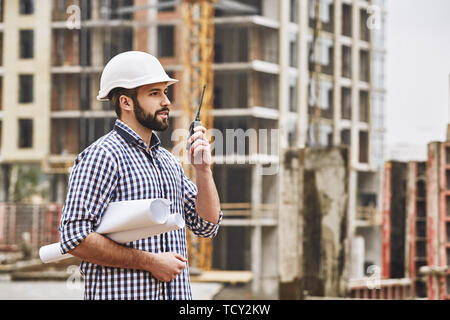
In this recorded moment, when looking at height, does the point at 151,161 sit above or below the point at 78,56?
below

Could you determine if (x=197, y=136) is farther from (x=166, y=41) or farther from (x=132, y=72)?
(x=166, y=41)

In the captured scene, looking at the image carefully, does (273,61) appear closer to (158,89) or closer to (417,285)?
(417,285)

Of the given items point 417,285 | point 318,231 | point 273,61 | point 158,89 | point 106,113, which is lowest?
point 417,285

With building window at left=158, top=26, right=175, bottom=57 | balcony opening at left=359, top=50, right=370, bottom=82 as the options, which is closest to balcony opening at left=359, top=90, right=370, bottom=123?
balcony opening at left=359, top=50, right=370, bottom=82

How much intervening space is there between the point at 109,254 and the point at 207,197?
430 mm

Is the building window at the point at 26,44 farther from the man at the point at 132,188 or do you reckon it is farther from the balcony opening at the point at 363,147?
the man at the point at 132,188

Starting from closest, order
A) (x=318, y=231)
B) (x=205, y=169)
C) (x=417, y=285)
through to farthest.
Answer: (x=205, y=169) < (x=318, y=231) < (x=417, y=285)

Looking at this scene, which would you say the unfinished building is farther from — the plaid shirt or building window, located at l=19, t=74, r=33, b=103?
the plaid shirt

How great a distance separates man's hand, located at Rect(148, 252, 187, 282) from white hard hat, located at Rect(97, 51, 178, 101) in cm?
57

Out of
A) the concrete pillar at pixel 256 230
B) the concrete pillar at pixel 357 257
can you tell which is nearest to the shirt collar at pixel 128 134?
the concrete pillar at pixel 256 230

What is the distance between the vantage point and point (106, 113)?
33125mm

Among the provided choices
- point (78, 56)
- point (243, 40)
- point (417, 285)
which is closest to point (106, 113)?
point (78, 56)

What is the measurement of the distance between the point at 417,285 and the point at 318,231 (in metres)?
3.31

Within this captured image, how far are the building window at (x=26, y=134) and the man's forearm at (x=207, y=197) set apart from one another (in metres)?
31.8
